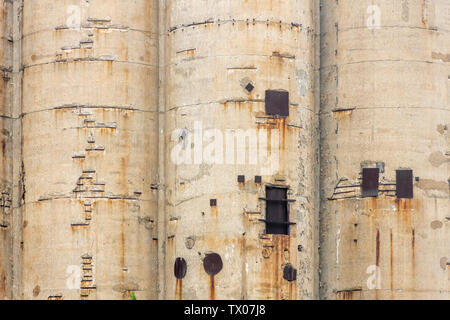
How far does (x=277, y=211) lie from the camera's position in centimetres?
5347

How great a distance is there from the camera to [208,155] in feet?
175

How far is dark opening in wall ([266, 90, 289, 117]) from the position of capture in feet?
176

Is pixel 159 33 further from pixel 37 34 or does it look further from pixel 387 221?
pixel 387 221

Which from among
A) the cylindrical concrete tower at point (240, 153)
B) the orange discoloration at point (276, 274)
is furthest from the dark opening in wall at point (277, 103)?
the orange discoloration at point (276, 274)

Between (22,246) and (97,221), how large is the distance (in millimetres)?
2847

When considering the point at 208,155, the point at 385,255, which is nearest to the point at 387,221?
the point at 385,255

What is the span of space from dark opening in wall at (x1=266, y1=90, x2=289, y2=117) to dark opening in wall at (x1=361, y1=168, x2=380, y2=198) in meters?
3.22

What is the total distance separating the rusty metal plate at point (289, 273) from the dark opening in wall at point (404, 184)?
4167 mm

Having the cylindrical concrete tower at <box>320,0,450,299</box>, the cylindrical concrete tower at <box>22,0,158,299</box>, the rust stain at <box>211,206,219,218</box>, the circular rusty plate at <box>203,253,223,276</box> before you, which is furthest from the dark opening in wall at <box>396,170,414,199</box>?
the cylindrical concrete tower at <box>22,0,158,299</box>

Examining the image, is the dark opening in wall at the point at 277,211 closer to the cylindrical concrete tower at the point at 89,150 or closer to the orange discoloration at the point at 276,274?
the orange discoloration at the point at 276,274

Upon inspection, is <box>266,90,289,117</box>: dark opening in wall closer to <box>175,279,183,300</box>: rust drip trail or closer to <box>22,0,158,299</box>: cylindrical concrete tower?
<box>22,0,158,299</box>: cylindrical concrete tower

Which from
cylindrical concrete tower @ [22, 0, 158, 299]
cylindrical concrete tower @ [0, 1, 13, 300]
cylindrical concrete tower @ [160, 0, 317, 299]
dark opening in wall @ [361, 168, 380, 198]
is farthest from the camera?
cylindrical concrete tower @ [0, 1, 13, 300]

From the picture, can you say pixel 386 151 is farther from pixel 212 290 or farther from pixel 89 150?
pixel 89 150
